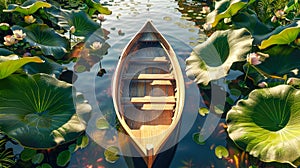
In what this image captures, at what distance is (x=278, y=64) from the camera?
428 cm

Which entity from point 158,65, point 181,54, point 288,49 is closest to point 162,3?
point 181,54

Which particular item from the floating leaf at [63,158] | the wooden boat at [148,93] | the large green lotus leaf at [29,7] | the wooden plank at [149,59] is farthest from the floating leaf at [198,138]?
the large green lotus leaf at [29,7]

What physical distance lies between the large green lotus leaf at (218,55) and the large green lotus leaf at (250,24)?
3.14 feet

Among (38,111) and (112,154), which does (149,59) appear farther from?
(38,111)

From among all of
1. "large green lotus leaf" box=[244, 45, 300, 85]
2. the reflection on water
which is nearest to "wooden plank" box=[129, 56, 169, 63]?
the reflection on water

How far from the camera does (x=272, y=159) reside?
9.02 ft

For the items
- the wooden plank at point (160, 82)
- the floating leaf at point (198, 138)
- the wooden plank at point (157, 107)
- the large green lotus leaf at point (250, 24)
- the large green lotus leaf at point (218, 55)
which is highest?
the large green lotus leaf at point (250, 24)

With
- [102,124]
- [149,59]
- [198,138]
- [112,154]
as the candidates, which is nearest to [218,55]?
[198,138]

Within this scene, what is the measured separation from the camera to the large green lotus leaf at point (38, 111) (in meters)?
2.85

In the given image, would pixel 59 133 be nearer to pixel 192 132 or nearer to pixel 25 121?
pixel 25 121

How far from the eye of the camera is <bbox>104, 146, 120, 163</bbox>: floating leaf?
3.33 metres

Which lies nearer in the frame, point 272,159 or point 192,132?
point 272,159

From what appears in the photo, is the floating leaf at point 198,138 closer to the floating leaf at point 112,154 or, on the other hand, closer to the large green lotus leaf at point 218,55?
the large green lotus leaf at point 218,55

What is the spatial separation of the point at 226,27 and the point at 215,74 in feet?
8.42
